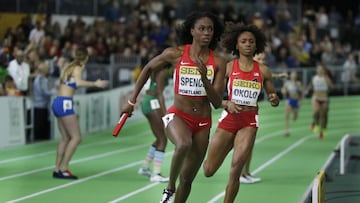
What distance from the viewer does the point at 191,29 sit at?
11.3 meters

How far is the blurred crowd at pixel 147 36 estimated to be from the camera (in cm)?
2358

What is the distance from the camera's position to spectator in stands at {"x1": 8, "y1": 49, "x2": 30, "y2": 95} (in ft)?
72.6

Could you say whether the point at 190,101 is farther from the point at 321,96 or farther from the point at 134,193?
the point at 321,96

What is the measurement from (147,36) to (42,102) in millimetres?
12608

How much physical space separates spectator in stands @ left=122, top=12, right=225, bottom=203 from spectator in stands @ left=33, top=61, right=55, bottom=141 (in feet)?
39.8

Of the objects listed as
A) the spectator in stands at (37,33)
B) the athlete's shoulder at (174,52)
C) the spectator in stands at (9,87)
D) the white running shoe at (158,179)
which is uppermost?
the athlete's shoulder at (174,52)

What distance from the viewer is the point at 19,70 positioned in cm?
2220

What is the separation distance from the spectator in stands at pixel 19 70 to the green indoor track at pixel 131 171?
1.44m

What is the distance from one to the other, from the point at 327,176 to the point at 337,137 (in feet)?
36.6

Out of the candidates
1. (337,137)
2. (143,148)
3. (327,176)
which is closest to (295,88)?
(337,137)

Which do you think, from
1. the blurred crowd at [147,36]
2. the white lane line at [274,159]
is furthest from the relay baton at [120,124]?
the blurred crowd at [147,36]

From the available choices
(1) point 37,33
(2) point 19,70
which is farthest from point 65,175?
(1) point 37,33

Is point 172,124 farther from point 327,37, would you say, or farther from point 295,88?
point 327,37

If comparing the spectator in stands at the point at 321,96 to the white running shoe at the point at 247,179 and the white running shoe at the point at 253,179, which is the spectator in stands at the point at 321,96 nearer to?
the white running shoe at the point at 253,179
